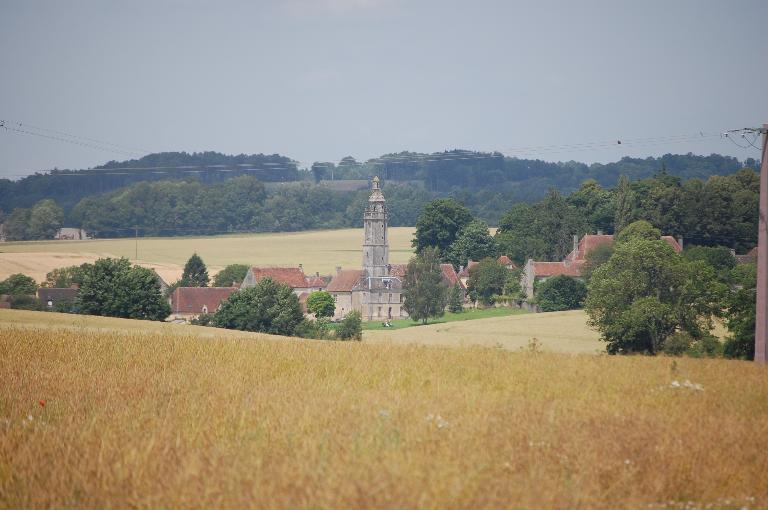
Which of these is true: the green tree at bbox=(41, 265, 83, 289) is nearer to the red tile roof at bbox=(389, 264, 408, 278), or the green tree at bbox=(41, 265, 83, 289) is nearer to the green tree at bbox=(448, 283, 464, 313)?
the red tile roof at bbox=(389, 264, 408, 278)

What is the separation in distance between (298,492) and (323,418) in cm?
422

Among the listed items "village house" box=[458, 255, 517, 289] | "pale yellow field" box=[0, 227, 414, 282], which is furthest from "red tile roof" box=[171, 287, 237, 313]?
"village house" box=[458, 255, 517, 289]

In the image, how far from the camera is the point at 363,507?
11.2 meters

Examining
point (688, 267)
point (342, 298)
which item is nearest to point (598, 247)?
point (342, 298)

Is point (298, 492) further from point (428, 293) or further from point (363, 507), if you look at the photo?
point (428, 293)

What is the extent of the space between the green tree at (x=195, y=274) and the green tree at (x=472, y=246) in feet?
117

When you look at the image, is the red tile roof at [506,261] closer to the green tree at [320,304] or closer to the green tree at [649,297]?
the green tree at [320,304]

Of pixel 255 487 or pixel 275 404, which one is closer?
pixel 255 487

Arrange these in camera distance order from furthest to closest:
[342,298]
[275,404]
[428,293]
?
[342,298] < [428,293] < [275,404]

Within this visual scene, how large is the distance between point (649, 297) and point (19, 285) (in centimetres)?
7565

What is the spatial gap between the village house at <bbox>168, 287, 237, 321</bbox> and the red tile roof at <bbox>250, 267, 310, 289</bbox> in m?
7.12

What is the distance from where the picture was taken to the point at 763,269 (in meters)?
24.1

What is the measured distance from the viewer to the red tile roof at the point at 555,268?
115 m

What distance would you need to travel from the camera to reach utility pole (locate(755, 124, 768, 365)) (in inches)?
948
